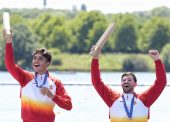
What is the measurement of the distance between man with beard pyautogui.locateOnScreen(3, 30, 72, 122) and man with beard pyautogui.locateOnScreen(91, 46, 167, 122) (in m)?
0.42

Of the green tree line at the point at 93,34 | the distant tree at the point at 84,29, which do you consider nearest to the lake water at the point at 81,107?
the green tree line at the point at 93,34

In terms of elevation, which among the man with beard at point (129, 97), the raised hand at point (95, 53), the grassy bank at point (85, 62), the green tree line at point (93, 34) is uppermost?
the raised hand at point (95, 53)

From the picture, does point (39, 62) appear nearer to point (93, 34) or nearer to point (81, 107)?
point (81, 107)

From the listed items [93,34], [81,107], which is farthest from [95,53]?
[93,34]

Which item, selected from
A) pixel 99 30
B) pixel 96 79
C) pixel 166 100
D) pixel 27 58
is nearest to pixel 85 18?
pixel 99 30

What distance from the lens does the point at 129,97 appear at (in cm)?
737

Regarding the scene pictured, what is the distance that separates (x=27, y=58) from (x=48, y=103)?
222ft

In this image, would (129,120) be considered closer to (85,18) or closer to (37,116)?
(37,116)

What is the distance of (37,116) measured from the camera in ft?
23.9

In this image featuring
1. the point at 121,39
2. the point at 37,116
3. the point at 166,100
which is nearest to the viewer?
the point at 37,116

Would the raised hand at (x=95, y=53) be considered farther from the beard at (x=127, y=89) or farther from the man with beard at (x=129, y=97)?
the beard at (x=127, y=89)

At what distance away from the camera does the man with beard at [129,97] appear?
290 inches

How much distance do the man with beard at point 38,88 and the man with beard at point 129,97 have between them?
1.39 feet

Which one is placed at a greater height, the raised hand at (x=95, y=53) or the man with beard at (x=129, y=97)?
the raised hand at (x=95, y=53)
